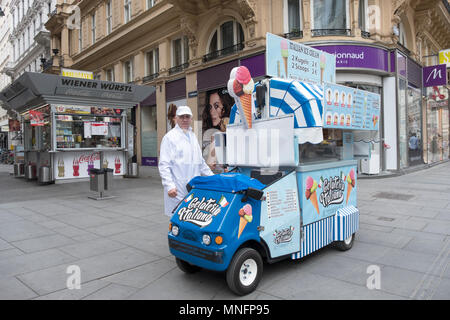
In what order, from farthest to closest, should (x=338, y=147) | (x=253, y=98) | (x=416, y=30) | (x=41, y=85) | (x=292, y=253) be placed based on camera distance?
(x=416, y=30) < (x=41, y=85) < (x=338, y=147) < (x=253, y=98) < (x=292, y=253)

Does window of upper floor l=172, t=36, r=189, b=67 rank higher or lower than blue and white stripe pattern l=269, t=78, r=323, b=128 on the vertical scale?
higher

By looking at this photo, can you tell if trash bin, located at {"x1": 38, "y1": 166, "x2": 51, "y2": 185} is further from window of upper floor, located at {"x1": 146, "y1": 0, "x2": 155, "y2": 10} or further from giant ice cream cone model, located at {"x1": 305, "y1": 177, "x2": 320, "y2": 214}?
window of upper floor, located at {"x1": 146, "y1": 0, "x2": 155, "y2": 10}

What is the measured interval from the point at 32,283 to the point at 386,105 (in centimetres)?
1337

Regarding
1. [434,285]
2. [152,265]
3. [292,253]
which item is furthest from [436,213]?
[152,265]

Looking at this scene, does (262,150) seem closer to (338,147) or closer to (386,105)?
(338,147)

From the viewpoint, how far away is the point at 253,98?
4473 millimetres

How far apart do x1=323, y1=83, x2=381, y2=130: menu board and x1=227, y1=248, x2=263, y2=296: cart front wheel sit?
1753 millimetres

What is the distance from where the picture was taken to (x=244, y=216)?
10.9 feet

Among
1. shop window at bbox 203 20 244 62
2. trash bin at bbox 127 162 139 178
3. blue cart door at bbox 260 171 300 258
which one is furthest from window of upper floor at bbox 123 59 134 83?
blue cart door at bbox 260 171 300 258

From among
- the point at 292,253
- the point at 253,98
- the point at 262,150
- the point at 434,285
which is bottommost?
the point at 434,285

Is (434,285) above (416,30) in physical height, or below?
below

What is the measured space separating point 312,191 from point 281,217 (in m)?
0.67

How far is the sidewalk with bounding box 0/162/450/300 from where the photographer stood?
3377 millimetres

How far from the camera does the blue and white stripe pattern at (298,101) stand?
386 centimetres
